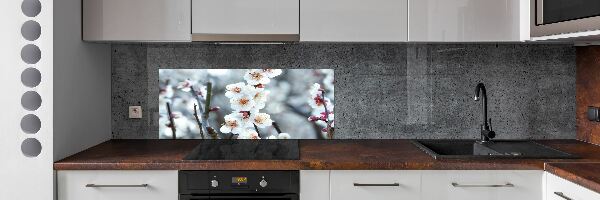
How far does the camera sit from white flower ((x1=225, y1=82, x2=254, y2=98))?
302 centimetres

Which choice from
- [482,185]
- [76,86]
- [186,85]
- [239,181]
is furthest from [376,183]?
[76,86]

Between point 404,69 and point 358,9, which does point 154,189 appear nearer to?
point 358,9

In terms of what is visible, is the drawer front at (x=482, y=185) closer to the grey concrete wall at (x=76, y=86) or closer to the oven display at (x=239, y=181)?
the oven display at (x=239, y=181)

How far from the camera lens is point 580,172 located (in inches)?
81.3

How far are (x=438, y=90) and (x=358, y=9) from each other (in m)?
0.69

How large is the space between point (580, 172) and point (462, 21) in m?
0.87

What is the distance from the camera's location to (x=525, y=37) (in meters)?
2.62

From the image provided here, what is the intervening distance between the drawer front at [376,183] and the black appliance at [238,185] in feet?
0.54

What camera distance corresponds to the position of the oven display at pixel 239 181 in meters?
2.31

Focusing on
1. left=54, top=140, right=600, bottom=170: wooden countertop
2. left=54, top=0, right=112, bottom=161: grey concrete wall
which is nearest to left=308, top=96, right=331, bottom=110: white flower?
left=54, top=140, right=600, bottom=170: wooden countertop

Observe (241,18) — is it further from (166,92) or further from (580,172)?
(580,172)

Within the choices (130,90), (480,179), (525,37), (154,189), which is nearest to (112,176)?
(154,189)

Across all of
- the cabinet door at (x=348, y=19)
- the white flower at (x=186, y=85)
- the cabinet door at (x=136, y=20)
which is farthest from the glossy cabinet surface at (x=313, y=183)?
the white flower at (x=186, y=85)

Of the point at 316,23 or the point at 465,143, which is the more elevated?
the point at 316,23
